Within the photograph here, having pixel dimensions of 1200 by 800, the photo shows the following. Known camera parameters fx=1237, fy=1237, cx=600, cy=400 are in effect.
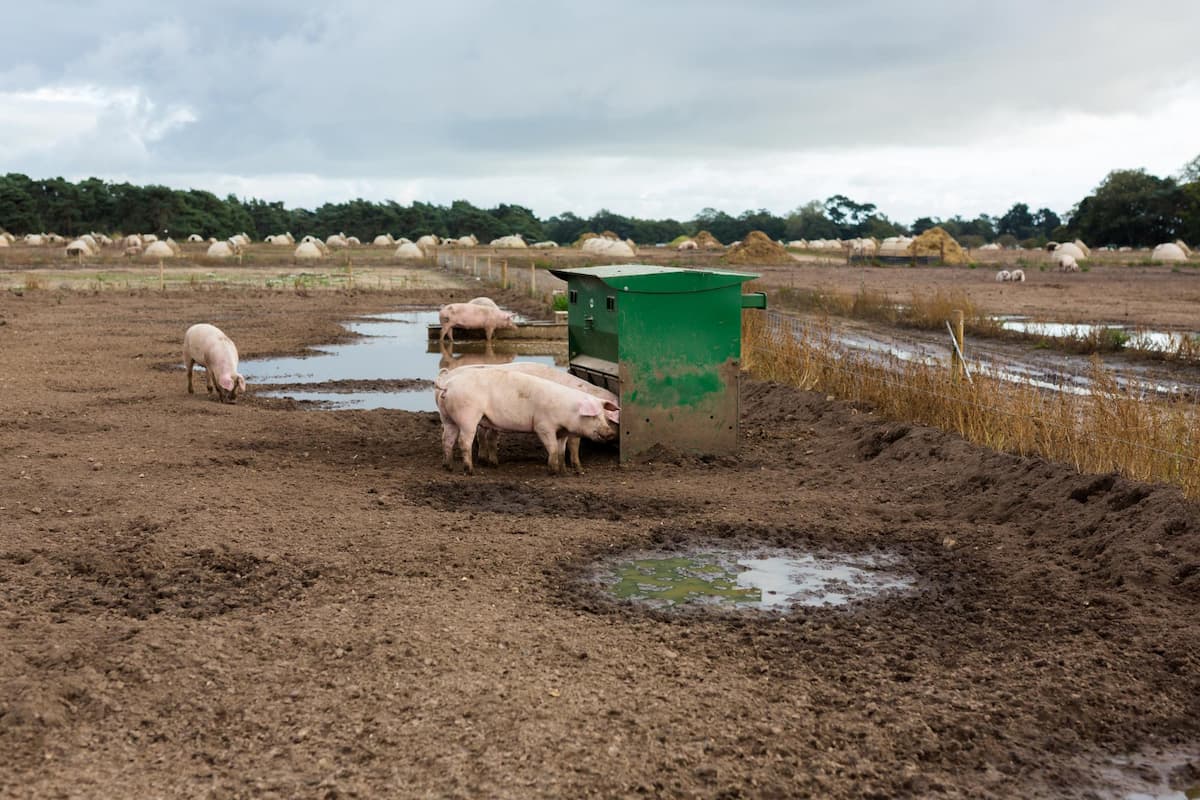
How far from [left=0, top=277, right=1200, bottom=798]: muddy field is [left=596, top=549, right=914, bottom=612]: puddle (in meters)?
0.21

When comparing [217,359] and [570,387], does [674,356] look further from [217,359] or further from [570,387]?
[217,359]

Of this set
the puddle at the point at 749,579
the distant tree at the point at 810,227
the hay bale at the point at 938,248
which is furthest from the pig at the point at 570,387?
the distant tree at the point at 810,227

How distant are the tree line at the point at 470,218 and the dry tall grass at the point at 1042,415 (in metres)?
64.5

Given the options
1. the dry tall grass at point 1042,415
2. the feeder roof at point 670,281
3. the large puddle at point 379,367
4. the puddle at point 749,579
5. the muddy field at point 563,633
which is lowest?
the large puddle at point 379,367

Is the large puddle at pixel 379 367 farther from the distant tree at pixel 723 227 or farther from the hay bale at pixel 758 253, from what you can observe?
the distant tree at pixel 723 227

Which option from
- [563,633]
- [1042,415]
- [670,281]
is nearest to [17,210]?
[670,281]

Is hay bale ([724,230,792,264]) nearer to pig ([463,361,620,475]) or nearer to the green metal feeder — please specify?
the green metal feeder

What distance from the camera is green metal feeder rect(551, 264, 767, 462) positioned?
10375 mm

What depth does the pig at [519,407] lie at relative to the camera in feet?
31.6

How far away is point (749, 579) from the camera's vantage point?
22.9 feet

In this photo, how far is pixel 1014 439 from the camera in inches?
376

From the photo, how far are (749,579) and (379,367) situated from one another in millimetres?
11938

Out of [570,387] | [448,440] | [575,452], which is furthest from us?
[570,387]

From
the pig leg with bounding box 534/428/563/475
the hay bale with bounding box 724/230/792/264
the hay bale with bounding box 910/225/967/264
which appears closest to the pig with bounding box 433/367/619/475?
the pig leg with bounding box 534/428/563/475
